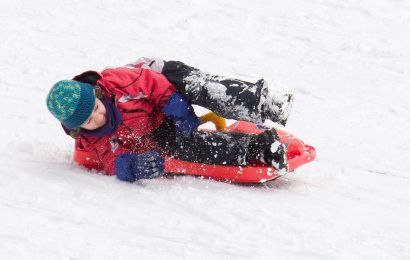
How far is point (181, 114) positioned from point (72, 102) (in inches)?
23.7

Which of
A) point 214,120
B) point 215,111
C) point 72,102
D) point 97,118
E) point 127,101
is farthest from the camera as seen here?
point 214,120

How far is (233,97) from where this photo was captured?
10.5 feet

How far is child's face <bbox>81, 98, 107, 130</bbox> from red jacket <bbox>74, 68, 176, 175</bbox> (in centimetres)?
11

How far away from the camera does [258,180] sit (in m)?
3.28

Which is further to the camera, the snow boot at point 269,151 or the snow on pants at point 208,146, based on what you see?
the snow on pants at point 208,146

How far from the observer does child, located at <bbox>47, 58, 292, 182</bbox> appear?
9.95 feet

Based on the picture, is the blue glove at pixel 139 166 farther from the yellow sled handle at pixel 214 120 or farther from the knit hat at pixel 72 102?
the yellow sled handle at pixel 214 120

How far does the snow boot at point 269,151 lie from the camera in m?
3.20

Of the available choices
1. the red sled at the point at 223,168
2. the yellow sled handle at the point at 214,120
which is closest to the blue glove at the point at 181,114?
the red sled at the point at 223,168

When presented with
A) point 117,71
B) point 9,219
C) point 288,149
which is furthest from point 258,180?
point 9,219

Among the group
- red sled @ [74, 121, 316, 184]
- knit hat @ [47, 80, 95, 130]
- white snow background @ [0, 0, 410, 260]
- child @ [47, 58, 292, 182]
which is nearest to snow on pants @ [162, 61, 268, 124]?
child @ [47, 58, 292, 182]

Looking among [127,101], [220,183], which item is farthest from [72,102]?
[220,183]

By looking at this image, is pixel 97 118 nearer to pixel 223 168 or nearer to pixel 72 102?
pixel 72 102

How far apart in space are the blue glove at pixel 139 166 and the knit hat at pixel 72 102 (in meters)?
0.31
